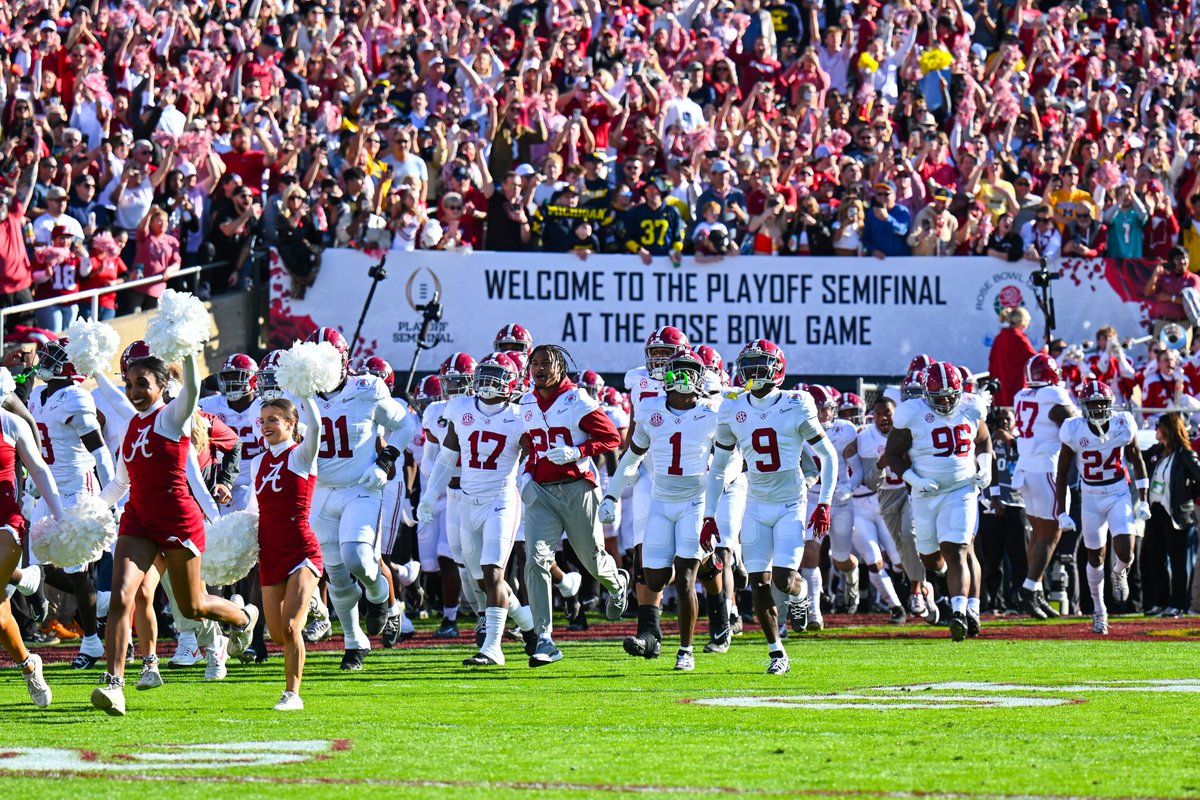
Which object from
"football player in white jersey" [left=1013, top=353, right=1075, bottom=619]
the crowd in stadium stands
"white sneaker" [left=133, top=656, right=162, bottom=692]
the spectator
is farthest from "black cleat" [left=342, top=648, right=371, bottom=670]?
the spectator

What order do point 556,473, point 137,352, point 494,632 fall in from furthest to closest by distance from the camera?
point 556,473 < point 494,632 < point 137,352

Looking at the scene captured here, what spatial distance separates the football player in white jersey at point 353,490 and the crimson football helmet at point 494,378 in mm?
484

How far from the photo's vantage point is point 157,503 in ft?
29.2

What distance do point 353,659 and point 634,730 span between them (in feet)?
11.1

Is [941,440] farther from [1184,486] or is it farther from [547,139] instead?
[547,139]

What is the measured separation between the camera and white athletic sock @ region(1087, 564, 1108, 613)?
545 inches

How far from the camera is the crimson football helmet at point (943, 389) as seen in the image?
43.9 feet

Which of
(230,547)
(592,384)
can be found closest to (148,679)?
(230,547)

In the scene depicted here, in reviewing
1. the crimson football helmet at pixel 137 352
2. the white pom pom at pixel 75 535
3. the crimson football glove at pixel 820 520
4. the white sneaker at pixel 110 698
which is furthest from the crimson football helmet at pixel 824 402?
the white sneaker at pixel 110 698

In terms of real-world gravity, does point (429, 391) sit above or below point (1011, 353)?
below

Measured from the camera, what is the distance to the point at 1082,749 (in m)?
7.10

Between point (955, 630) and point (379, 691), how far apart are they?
15.1ft

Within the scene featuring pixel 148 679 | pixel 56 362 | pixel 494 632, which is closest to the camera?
pixel 148 679

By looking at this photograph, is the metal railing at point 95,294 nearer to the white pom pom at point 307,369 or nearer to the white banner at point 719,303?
the white banner at point 719,303
